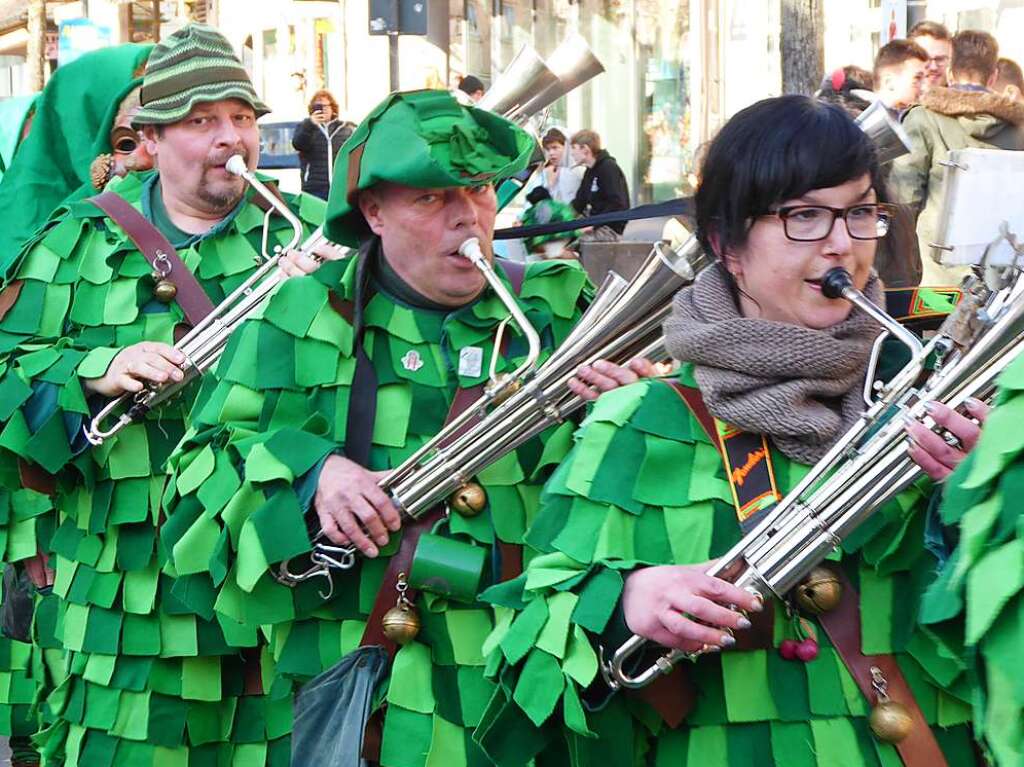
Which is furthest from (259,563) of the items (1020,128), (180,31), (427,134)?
(1020,128)

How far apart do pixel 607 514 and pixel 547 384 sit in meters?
0.85

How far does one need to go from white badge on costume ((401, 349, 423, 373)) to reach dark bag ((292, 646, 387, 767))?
22.4 inches

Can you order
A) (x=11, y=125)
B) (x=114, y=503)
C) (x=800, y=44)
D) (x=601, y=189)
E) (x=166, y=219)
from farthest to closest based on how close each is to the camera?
(x=601, y=189)
(x=800, y=44)
(x=11, y=125)
(x=166, y=219)
(x=114, y=503)

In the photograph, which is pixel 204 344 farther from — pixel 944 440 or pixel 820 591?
pixel 944 440

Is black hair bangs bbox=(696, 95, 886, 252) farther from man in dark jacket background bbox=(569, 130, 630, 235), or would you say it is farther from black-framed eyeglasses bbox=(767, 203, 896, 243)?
man in dark jacket background bbox=(569, 130, 630, 235)

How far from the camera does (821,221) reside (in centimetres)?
283

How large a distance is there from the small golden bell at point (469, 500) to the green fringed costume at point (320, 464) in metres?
0.02

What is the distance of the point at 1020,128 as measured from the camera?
262 inches

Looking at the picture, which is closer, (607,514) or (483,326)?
(607,514)

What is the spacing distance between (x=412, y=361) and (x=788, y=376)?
1248 mm

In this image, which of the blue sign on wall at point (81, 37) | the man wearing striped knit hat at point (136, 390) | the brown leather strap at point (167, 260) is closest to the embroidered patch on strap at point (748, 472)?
the man wearing striped knit hat at point (136, 390)

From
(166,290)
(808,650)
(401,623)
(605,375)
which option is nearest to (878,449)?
(808,650)

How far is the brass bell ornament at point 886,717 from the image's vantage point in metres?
2.72

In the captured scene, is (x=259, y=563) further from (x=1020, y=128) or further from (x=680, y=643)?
(x=1020, y=128)
